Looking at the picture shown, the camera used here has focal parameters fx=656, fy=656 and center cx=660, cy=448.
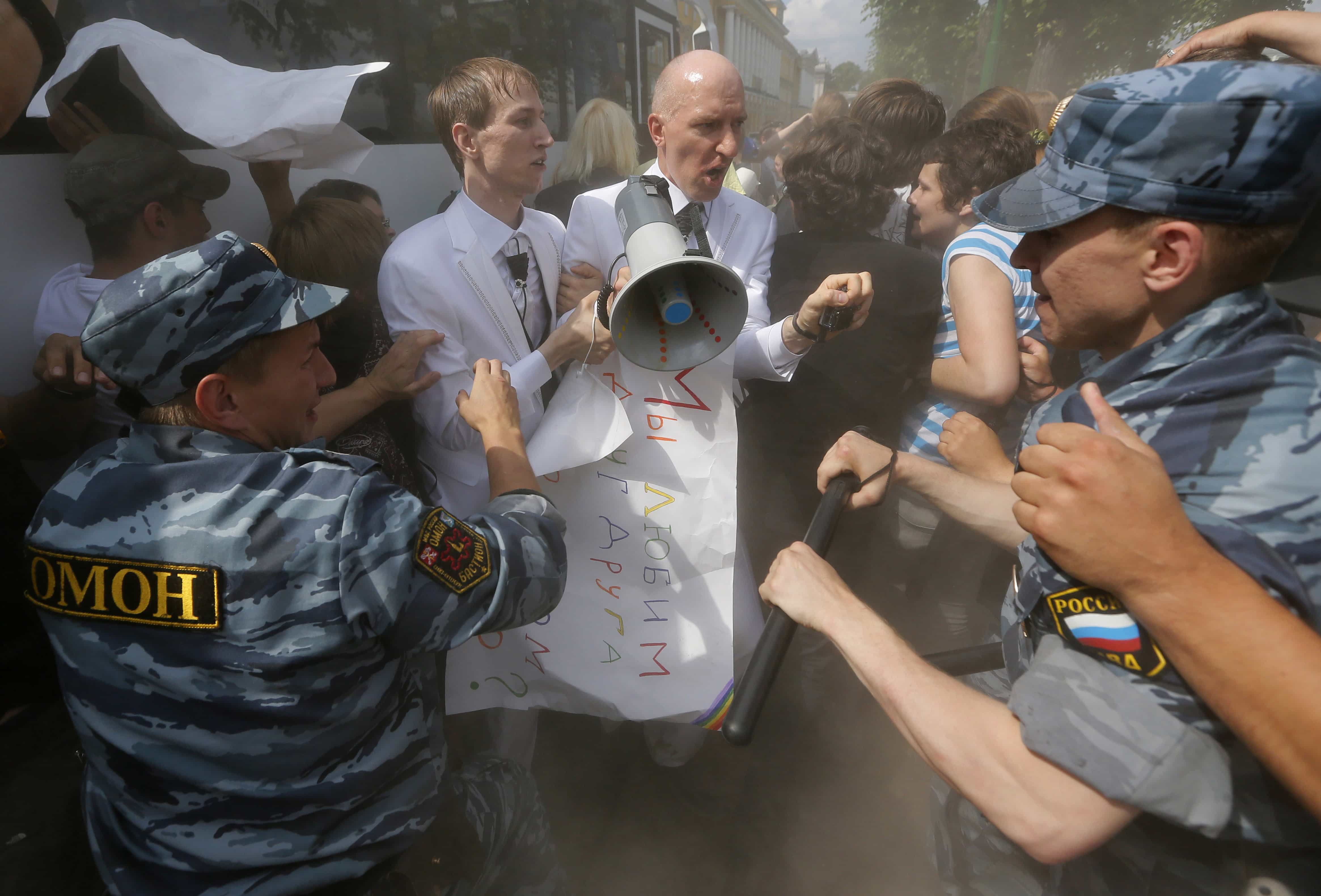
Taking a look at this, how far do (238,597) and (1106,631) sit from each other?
131cm

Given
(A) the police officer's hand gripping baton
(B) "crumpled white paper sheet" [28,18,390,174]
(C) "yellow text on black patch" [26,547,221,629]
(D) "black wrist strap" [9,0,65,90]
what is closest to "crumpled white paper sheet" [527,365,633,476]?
(A) the police officer's hand gripping baton

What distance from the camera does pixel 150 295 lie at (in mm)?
1100

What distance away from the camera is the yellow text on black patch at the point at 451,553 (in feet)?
3.88

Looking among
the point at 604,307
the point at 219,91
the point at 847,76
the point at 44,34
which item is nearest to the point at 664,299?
the point at 604,307

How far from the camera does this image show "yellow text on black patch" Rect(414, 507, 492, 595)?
3.88 feet

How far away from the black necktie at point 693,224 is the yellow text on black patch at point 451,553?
3.49 ft

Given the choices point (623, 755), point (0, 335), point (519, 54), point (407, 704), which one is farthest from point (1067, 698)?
point (519, 54)

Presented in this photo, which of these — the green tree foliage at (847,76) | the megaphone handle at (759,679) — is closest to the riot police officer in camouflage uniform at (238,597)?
the megaphone handle at (759,679)

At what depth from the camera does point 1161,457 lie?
947mm

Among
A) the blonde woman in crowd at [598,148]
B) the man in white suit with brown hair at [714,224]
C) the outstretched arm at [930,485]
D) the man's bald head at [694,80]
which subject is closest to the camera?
the outstretched arm at [930,485]

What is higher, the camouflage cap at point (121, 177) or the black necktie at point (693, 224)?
the camouflage cap at point (121, 177)

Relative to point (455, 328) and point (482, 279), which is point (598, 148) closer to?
point (482, 279)

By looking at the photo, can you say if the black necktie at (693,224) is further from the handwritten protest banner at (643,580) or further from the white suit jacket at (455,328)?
the white suit jacket at (455,328)

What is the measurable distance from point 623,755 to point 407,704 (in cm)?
160
